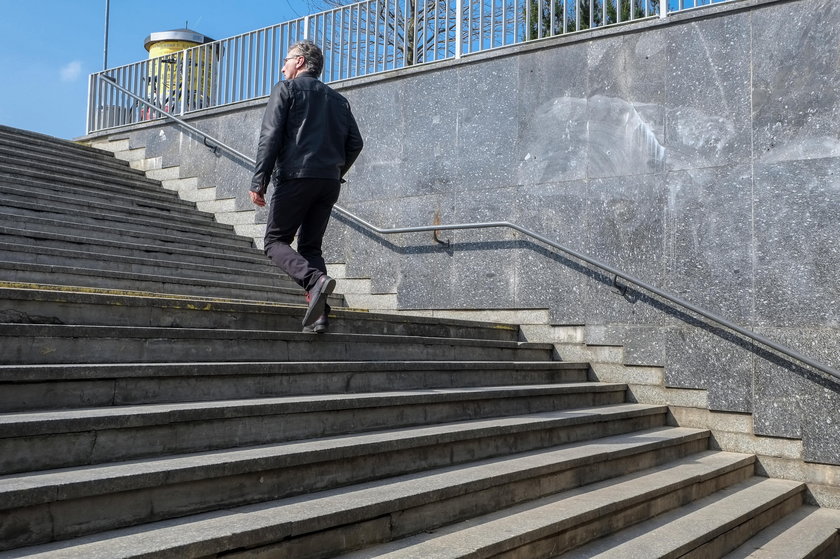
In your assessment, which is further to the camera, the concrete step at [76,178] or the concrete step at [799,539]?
the concrete step at [76,178]

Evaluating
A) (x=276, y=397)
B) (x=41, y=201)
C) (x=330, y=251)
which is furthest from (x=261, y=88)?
(x=276, y=397)

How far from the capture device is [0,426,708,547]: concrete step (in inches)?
108

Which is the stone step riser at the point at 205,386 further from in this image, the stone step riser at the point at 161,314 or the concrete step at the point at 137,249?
the concrete step at the point at 137,249

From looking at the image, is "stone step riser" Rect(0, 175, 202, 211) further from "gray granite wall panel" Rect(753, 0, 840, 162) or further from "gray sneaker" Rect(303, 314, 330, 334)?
"gray granite wall panel" Rect(753, 0, 840, 162)

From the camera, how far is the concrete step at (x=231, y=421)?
120 inches

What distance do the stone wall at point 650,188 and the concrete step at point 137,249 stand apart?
0.99 meters

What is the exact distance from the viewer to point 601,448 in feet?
17.4

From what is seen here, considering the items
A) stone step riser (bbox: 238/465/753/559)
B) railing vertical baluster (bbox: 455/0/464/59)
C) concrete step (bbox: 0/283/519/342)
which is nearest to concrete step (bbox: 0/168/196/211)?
railing vertical baluster (bbox: 455/0/464/59)

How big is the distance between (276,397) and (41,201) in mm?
4702

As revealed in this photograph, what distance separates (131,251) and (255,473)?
14.8ft

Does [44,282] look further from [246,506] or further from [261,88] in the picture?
[261,88]

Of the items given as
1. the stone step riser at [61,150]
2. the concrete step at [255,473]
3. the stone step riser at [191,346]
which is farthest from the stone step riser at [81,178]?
the concrete step at [255,473]

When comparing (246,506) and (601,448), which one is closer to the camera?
(246,506)

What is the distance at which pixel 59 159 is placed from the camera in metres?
9.85
